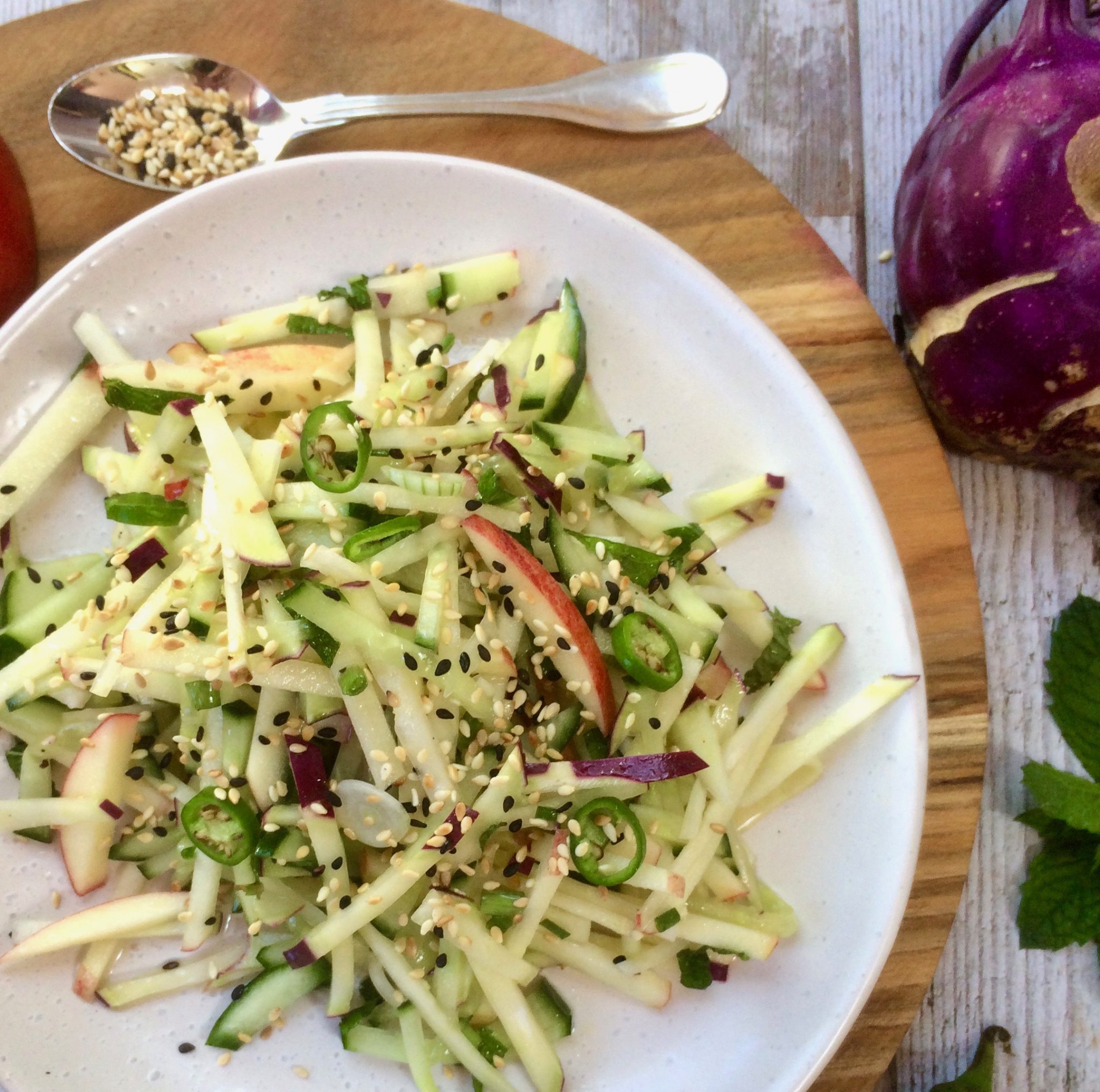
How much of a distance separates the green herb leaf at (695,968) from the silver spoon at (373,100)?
1.64 metres

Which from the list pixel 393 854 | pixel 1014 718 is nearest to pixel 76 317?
pixel 393 854

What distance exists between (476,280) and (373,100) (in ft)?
1.52

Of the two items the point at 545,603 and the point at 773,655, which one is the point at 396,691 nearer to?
the point at 545,603

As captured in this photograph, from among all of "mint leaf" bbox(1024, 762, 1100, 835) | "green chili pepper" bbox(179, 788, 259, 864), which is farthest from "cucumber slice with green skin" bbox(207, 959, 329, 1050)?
"mint leaf" bbox(1024, 762, 1100, 835)

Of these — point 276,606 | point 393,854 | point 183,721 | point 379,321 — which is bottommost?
point 393,854

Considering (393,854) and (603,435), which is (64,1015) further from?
(603,435)

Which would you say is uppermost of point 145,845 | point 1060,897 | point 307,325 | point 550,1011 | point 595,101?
point 595,101

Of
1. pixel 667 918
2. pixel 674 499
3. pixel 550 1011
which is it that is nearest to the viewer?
pixel 667 918

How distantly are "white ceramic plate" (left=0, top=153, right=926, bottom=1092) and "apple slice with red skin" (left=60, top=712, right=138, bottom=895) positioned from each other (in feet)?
0.36

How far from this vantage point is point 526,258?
1779 millimetres

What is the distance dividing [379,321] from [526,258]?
0.32m

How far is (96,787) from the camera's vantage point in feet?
5.15

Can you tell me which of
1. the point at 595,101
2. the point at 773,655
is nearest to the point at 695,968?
the point at 773,655

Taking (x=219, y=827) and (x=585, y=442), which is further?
(x=585, y=442)
